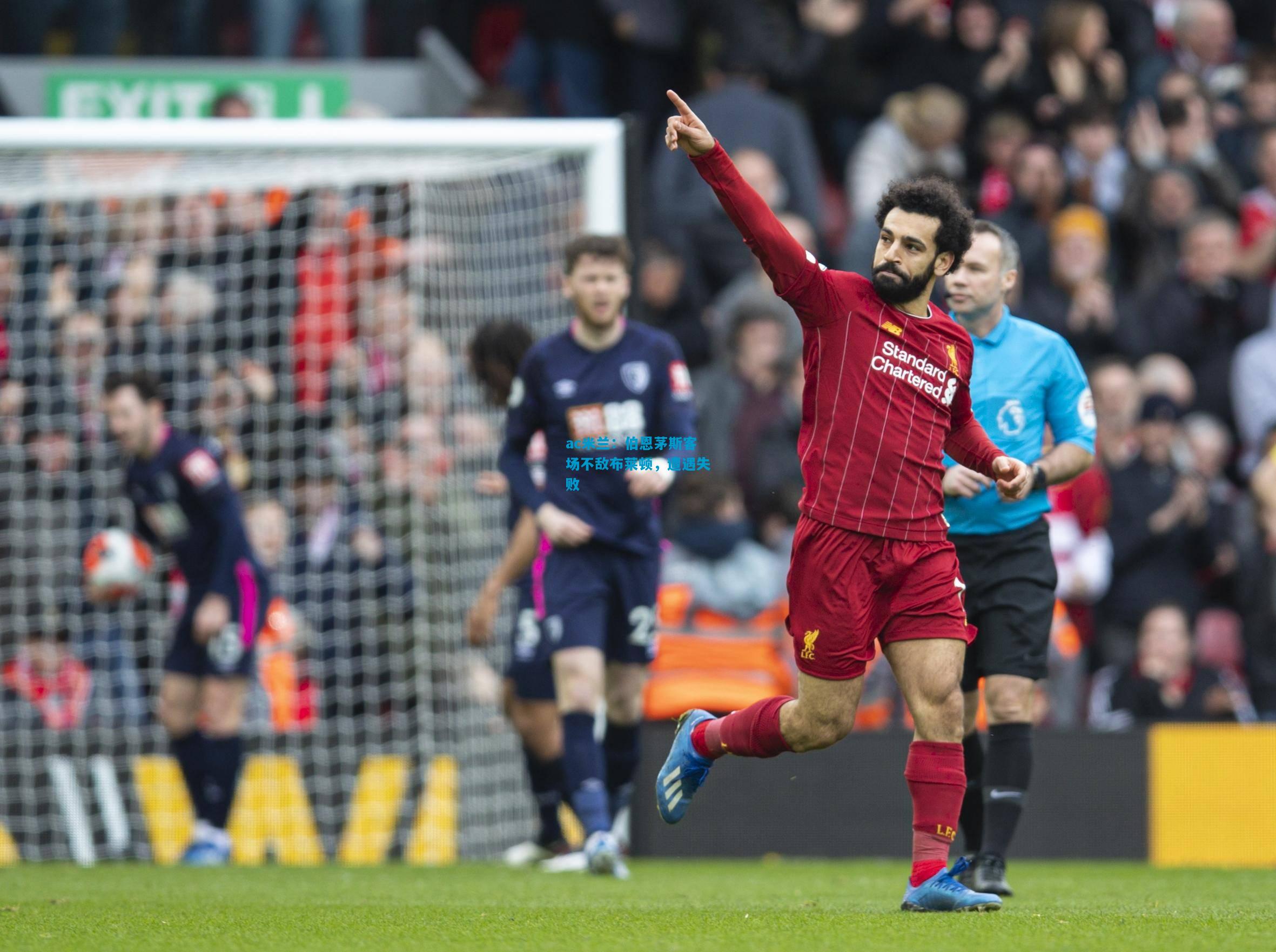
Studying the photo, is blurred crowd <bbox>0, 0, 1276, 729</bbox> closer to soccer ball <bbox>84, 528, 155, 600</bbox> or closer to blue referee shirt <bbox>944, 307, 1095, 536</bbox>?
Answer: soccer ball <bbox>84, 528, 155, 600</bbox>

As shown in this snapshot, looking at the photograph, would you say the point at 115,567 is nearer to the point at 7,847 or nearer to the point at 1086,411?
the point at 7,847

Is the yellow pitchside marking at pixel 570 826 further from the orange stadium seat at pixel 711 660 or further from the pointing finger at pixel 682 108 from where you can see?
the pointing finger at pixel 682 108

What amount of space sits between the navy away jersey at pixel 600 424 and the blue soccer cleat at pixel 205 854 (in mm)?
2618

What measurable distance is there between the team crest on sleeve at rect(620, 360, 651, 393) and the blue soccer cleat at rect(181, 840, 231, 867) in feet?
10.3

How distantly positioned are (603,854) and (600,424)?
5.58 feet

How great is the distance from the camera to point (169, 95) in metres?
13.1

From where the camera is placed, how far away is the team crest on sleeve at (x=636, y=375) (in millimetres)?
7605

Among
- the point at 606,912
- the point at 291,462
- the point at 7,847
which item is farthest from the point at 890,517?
the point at 7,847

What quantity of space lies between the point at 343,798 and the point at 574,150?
3.71 metres

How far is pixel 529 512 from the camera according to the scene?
7.75 meters

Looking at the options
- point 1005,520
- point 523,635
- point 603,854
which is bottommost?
point 603,854

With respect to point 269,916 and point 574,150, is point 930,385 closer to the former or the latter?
point 269,916

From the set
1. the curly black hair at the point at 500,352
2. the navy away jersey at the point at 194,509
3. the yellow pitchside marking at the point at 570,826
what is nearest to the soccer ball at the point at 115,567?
the navy away jersey at the point at 194,509

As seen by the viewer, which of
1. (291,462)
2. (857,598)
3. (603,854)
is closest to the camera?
(857,598)
